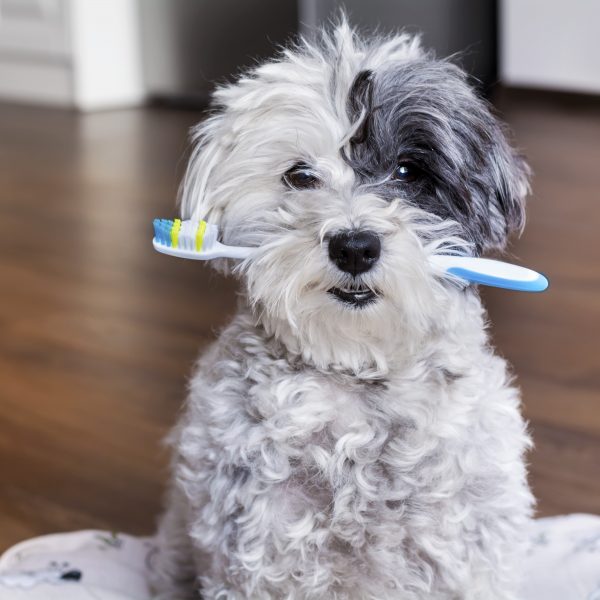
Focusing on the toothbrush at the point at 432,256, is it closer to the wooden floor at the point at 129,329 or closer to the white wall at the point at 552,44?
the wooden floor at the point at 129,329

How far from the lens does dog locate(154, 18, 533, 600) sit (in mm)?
1230

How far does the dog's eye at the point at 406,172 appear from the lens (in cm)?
125

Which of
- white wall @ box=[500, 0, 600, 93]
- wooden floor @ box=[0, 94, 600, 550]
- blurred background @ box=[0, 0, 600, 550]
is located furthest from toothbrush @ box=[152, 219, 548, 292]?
white wall @ box=[500, 0, 600, 93]

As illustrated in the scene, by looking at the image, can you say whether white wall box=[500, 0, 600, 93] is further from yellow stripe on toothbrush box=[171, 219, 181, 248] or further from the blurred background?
yellow stripe on toothbrush box=[171, 219, 181, 248]

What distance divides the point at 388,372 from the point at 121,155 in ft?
11.6

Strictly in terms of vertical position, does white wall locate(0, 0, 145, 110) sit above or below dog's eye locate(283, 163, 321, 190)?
below

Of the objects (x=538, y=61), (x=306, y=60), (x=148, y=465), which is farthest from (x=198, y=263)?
(x=538, y=61)

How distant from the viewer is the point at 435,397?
128 centimetres

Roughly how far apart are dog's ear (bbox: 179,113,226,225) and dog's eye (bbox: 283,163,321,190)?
0.09 meters

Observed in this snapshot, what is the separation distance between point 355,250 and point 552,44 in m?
4.32

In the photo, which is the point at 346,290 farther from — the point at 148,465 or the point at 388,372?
the point at 148,465

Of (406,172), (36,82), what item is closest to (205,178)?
(406,172)

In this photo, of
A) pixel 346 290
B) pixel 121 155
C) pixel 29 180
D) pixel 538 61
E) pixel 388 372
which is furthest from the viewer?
pixel 538 61

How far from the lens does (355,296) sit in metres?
1.17
